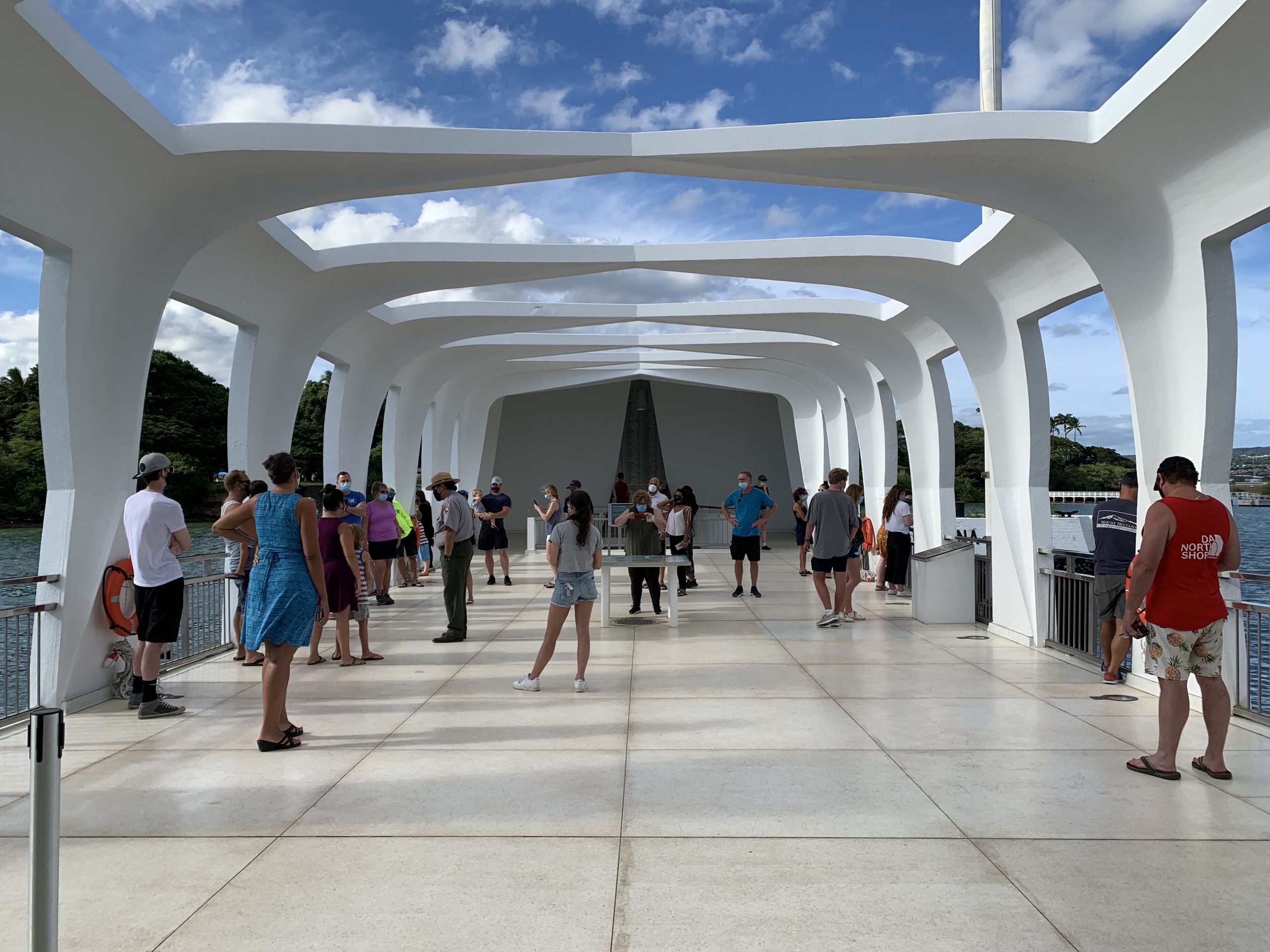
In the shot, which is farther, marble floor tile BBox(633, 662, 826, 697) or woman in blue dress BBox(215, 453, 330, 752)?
marble floor tile BBox(633, 662, 826, 697)

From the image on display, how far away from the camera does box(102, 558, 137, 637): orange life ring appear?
22.0ft

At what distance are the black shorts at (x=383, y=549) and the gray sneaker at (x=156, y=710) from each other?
4.23m

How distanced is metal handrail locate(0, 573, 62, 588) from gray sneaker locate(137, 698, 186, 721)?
1068 mm

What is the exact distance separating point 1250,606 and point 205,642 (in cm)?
825

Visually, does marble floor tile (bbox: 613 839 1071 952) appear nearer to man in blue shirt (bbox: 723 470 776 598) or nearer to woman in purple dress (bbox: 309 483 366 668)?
woman in purple dress (bbox: 309 483 366 668)

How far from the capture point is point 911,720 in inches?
231

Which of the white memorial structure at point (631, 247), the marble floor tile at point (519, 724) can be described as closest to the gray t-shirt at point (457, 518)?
the marble floor tile at point (519, 724)

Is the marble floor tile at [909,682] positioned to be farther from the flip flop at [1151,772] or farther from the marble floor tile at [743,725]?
the flip flop at [1151,772]

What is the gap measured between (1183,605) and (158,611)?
617cm

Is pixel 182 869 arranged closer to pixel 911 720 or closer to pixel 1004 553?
pixel 911 720

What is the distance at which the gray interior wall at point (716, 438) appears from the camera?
31.2 m

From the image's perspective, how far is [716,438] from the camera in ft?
103

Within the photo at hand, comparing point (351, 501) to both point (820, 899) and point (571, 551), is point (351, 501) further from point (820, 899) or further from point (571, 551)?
point (820, 899)

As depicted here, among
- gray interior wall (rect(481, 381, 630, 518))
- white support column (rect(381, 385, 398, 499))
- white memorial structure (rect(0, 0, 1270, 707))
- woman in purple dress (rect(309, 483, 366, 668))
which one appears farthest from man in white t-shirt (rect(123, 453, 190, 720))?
gray interior wall (rect(481, 381, 630, 518))
